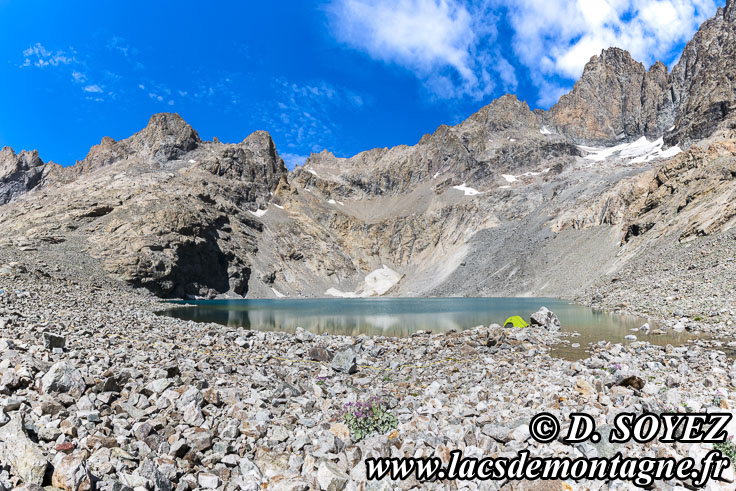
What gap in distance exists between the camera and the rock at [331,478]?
513cm

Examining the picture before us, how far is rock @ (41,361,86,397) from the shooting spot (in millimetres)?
6688

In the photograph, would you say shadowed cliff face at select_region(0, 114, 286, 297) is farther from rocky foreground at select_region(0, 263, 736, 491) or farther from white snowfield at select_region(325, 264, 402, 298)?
rocky foreground at select_region(0, 263, 736, 491)

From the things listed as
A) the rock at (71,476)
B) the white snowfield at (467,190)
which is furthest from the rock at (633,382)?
the white snowfield at (467,190)

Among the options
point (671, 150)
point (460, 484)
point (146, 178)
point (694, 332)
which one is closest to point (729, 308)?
point (694, 332)

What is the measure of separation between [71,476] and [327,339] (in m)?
17.4

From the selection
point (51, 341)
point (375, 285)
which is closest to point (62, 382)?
point (51, 341)

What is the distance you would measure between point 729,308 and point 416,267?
396ft

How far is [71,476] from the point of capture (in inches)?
170

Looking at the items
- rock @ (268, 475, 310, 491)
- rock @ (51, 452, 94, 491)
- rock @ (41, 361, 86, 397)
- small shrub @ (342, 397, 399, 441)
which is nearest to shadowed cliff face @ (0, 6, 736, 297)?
small shrub @ (342, 397, 399, 441)

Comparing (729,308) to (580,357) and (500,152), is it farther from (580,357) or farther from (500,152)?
(500,152)

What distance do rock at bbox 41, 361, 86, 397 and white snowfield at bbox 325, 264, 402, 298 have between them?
121130 mm

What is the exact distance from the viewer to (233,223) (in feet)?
418

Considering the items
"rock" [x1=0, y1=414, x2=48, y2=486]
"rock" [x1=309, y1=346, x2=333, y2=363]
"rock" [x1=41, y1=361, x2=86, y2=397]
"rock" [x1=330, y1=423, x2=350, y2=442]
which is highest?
"rock" [x1=41, y1=361, x2=86, y2=397]

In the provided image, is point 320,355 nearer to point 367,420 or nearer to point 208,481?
point 367,420
